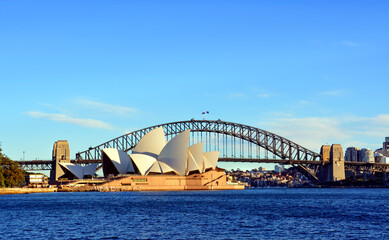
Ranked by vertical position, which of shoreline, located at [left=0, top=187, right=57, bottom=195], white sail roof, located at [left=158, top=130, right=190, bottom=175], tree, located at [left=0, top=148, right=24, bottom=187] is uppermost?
white sail roof, located at [left=158, top=130, right=190, bottom=175]

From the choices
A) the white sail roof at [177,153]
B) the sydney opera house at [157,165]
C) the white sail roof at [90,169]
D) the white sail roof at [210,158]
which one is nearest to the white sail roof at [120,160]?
the sydney opera house at [157,165]

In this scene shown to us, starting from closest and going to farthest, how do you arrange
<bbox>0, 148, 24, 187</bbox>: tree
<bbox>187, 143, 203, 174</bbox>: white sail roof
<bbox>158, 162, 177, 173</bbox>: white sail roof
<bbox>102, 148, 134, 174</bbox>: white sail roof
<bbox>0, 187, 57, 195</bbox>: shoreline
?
<bbox>0, 187, 57, 195</bbox>: shoreline, <bbox>0, 148, 24, 187</bbox>: tree, <bbox>158, 162, 177, 173</bbox>: white sail roof, <bbox>187, 143, 203, 174</bbox>: white sail roof, <bbox>102, 148, 134, 174</bbox>: white sail roof

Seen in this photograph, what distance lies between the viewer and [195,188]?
12738 cm

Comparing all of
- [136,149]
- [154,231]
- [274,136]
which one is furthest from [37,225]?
[274,136]

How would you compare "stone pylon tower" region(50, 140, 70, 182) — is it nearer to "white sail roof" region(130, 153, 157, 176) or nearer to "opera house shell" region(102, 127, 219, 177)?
"opera house shell" region(102, 127, 219, 177)

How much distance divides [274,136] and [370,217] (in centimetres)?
11581

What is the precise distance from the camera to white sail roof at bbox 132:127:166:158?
395 feet

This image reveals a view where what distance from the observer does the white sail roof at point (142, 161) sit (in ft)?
394

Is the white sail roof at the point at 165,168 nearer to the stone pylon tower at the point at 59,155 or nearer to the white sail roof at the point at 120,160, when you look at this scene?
the white sail roof at the point at 120,160

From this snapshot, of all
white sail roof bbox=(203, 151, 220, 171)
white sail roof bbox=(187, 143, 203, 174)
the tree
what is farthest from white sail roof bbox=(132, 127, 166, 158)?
the tree

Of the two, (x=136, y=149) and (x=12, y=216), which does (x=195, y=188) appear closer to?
(x=136, y=149)

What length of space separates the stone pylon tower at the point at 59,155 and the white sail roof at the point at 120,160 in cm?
2748

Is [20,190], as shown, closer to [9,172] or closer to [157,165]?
[9,172]

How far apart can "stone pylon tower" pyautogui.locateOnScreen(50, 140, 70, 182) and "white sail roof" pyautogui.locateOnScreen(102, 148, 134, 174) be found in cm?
2748
